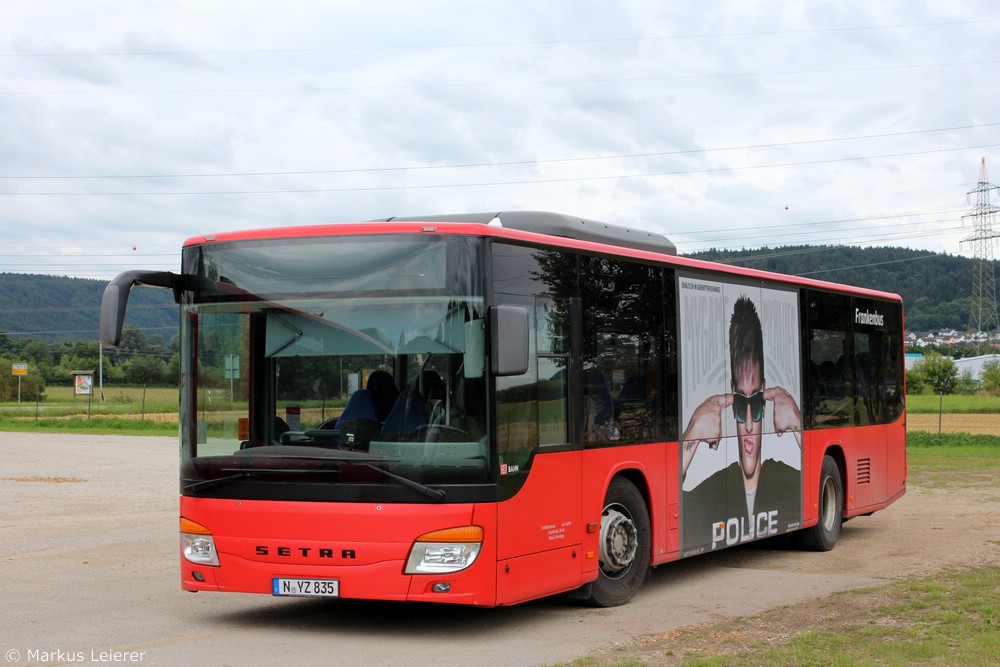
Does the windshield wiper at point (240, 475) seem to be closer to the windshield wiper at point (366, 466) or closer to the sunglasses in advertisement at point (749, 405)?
the windshield wiper at point (366, 466)

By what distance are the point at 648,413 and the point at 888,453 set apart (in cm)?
682

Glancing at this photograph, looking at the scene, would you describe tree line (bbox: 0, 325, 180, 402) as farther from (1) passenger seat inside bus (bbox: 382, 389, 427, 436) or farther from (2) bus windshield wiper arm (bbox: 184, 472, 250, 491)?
(1) passenger seat inside bus (bbox: 382, 389, 427, 436)

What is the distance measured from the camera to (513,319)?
824 cm

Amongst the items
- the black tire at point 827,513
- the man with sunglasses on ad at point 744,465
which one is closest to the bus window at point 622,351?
the man with sunglasses on ad at point 744,465

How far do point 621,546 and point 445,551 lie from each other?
2.26 metres

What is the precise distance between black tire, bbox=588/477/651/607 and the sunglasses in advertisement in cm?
210

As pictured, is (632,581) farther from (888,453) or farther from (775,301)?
(888,453)

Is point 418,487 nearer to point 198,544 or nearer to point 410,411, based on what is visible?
point 410,411

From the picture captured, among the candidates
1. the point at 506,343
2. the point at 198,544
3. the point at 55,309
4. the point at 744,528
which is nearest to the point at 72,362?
the point at 55,309

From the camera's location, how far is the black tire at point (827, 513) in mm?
14070

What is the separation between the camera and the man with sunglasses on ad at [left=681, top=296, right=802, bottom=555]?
37.2 ft

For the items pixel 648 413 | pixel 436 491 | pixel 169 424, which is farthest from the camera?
pixel 169 424

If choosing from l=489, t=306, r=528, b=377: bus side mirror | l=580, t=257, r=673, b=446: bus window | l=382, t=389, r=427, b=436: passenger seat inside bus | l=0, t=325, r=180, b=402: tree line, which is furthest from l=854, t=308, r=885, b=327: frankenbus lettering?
l=0, t=325, r=180, b=402: tree line

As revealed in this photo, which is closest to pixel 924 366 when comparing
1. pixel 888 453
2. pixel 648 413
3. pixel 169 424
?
pixel 169 424
